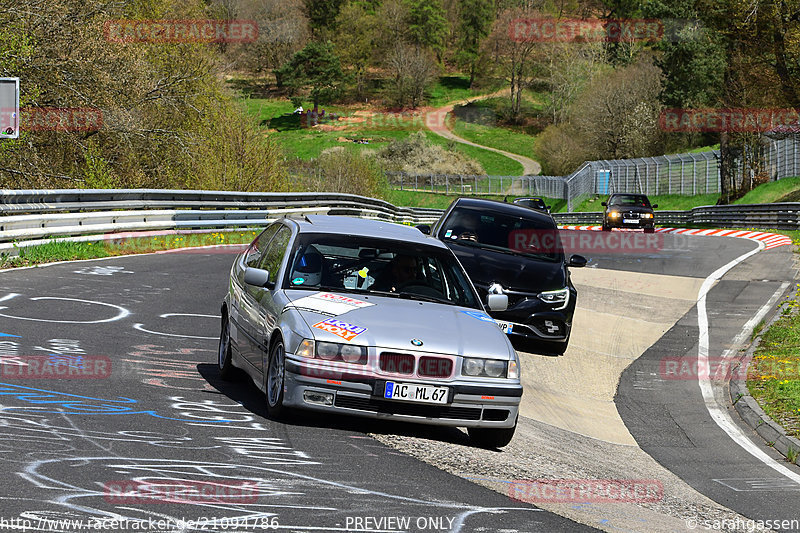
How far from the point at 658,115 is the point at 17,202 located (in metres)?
74.4

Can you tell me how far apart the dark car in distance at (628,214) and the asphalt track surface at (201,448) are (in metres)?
27.5

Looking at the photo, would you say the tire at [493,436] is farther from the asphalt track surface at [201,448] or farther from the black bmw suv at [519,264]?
the black bmw suv at [519,264]

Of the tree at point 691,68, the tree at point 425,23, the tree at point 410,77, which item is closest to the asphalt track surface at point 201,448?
the tree at point 691,68

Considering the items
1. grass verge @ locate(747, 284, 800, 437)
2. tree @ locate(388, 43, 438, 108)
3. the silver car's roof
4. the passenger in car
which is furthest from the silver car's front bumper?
tree @ locate(388, 43, 438, 108)

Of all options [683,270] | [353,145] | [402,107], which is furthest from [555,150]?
[683,270]

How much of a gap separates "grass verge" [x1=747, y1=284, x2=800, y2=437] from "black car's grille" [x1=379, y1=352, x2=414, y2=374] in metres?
4.88

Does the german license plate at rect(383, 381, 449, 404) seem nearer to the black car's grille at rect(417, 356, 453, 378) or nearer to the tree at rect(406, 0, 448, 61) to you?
the black car's grille at rect(417, 356, 453, 378)

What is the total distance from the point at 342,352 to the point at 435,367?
65cm

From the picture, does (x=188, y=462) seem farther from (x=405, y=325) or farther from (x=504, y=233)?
(x=504, y=233)

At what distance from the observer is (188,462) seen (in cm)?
599

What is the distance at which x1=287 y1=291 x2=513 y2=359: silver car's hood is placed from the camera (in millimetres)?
7254

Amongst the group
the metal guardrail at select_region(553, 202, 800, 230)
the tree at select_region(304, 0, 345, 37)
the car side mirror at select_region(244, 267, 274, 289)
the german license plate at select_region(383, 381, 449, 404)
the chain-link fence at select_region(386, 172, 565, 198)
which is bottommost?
the chain-link fence at select_region(386, 172, 565, 198)

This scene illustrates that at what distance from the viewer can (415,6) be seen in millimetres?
158750

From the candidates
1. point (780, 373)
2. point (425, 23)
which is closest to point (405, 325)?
point (780, 373)
